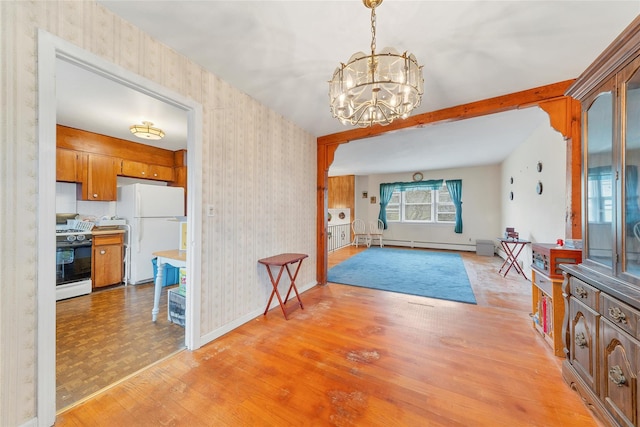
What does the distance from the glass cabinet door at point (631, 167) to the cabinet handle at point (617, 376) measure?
0.49 metres

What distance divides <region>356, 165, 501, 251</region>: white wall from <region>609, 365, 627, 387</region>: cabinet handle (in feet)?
20.7

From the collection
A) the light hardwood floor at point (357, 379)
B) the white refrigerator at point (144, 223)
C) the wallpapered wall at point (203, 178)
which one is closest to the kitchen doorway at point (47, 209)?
the wallpapered wall at point (203, 178)

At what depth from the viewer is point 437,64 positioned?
79.7 inches

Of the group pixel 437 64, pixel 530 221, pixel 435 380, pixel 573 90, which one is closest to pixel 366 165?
pixel 530 221

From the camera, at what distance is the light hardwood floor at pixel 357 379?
53.4 inches

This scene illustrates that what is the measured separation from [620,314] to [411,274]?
3.39m

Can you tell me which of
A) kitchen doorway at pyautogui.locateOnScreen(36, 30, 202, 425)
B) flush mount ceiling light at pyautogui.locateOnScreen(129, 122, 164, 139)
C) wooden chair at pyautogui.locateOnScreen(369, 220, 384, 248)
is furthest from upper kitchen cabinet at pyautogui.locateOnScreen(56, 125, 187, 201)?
wooden chair at pyautogui.locateOnScreen(369, 220, 384, 248)

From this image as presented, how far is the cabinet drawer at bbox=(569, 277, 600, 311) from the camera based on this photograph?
1.34 m

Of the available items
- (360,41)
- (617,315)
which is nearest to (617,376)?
(617,315)

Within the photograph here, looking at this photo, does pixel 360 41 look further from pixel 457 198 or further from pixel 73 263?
pixel 457 198

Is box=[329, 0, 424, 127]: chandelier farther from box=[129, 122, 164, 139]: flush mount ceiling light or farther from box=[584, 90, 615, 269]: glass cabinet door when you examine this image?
box=[129, 122, 164, 139]: flush mount ceiling light

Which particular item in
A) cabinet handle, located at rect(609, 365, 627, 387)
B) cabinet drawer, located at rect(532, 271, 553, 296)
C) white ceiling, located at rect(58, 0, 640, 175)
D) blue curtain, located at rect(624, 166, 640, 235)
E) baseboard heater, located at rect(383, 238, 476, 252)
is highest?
white ceiling, located at rect(58, 0, 640, 175)

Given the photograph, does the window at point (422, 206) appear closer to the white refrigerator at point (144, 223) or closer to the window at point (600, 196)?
the window at point (600, 196)

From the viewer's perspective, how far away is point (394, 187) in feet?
25.6
